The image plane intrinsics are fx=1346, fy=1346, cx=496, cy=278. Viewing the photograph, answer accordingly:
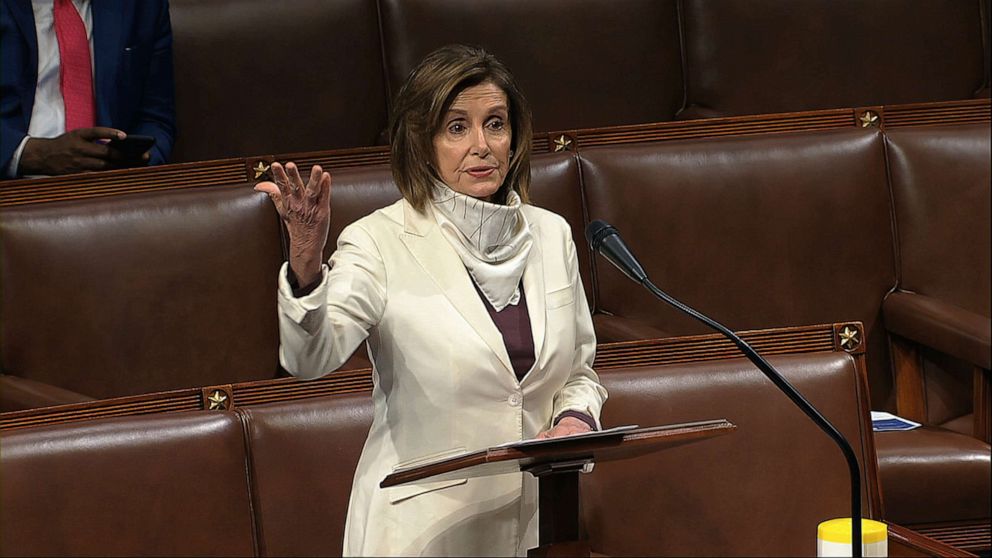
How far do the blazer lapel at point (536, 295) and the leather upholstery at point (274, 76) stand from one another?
1.67ft

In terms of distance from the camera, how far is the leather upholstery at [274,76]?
1.11 m

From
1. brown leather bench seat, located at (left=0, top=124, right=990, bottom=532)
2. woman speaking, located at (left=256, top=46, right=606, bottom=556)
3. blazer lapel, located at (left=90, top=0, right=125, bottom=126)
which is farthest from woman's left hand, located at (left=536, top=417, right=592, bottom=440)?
blazer lapel, located at (left=90, top=0, right=125, bottom=126)

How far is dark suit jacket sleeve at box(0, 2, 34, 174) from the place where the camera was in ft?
3.22

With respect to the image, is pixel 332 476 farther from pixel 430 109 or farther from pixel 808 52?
pixel 808 52

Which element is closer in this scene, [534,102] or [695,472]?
[695,472]

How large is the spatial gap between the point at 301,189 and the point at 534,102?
0.64m

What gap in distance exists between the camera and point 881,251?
1.00m

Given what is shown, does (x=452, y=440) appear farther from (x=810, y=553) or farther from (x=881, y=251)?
(x=881, y=251)

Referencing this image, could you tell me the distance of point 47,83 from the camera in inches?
39.6

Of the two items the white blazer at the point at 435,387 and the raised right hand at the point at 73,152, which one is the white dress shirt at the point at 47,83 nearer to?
the raised right hand at the point at 73,152

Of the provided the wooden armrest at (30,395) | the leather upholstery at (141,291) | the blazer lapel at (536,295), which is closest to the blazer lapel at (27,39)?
the leather upholstery at (141,291)

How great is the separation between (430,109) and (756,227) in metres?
0.41

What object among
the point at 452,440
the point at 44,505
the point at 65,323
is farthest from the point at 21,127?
the point at 452,440

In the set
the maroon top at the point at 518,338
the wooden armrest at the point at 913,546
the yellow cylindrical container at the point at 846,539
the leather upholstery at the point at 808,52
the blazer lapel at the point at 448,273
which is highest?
the leather upholstery at the point at 808,52
